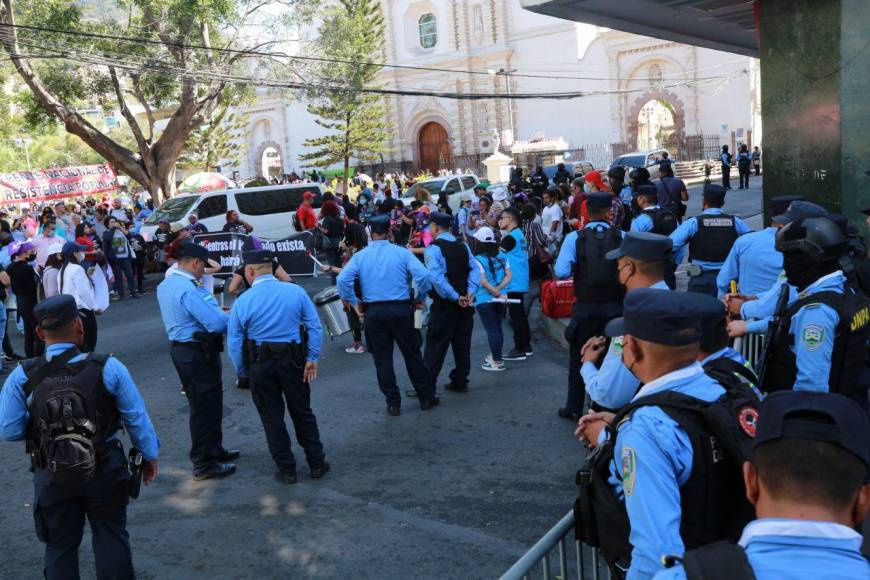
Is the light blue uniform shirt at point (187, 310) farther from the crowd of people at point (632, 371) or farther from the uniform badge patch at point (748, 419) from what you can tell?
the uniform badge patch at point (748, 419)

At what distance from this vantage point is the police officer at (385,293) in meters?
7.01

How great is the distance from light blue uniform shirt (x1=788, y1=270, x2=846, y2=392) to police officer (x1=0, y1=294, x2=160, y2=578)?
3.31 m

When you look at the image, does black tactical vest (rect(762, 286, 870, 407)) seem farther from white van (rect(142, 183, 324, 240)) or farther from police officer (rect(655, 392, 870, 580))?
white van (rect(142, 183, 324, 240))

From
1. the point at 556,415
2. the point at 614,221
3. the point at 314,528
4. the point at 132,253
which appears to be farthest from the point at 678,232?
the point at 132,253

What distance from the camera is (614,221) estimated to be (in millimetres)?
10484

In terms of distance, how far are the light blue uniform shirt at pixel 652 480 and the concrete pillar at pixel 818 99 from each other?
6402mm

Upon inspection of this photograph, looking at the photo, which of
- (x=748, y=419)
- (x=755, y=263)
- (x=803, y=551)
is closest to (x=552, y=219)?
(x=755, y=263)

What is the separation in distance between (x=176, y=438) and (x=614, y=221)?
6261mm

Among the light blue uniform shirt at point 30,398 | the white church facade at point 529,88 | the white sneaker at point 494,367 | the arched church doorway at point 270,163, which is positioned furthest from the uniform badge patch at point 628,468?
the arched church doorway at point 270,163

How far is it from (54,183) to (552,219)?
22902 mm

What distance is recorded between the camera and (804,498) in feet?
5.18

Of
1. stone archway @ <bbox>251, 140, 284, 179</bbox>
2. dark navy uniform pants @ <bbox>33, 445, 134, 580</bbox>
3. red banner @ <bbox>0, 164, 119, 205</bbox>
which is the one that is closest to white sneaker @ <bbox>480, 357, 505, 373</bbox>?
dark navy uniform pants @ <bbox>33, 445, 134, 580</bbox>

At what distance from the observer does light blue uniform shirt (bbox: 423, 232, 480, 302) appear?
7.28 m

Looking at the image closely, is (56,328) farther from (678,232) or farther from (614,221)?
(614,221)
